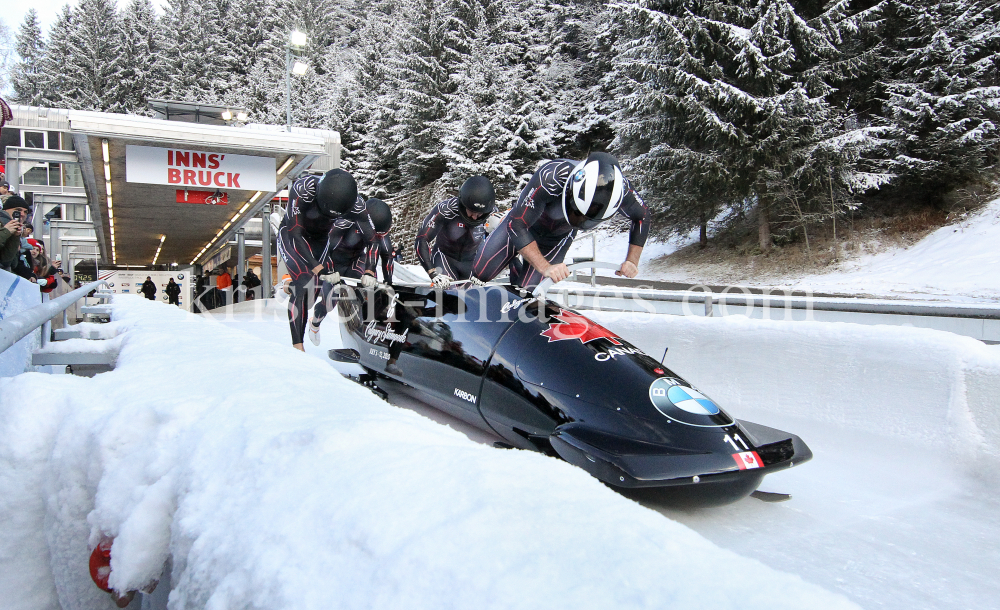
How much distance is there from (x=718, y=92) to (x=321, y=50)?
92.0ft

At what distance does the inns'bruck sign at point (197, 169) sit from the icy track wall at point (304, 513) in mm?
7770

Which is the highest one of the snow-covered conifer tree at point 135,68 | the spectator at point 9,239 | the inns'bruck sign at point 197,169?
the snow-covered conifer tree at point 135,68

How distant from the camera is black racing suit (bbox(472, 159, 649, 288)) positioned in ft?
10.4

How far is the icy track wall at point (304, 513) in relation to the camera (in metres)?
0.52

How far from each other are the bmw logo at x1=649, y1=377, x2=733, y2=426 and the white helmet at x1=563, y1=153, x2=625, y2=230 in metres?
1.18

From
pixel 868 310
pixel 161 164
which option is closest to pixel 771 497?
pixel 868 310

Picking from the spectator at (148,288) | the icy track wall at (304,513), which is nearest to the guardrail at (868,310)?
the icy track wall at (304,513)

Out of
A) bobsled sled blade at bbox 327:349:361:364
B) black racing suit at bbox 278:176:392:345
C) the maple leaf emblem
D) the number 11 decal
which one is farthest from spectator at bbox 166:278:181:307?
the number 11 decal

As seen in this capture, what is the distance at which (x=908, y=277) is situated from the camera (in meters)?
9.05

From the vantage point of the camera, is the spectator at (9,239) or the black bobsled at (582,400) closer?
the black bobsled at (582,400)

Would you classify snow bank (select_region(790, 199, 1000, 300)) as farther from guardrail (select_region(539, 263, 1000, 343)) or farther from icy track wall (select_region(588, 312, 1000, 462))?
icy track wall (select_region(588, 312, 1000, 462))

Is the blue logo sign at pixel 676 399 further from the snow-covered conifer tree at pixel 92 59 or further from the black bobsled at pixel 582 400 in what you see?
the snow-covered conifer tree at pixel 92 59

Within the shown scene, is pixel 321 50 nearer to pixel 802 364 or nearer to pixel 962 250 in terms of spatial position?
pixel 962 250

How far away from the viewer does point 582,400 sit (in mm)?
1747
